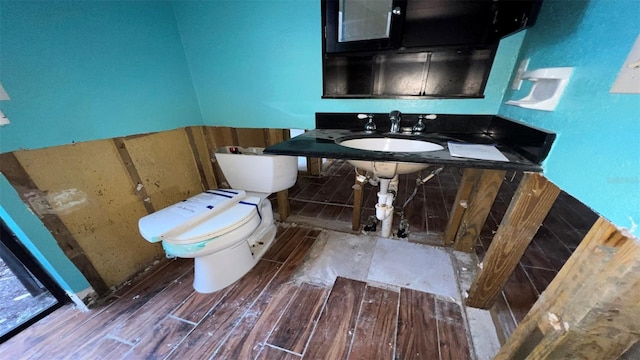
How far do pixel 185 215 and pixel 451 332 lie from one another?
1.45m

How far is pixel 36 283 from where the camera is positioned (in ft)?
3.69

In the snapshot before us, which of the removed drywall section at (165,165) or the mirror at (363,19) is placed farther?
the removed drywall section at (165,165)

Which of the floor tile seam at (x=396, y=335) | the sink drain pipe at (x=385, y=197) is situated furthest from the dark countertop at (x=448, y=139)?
the floor tile seam at (x=396, y=335)

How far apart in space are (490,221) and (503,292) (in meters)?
0.86

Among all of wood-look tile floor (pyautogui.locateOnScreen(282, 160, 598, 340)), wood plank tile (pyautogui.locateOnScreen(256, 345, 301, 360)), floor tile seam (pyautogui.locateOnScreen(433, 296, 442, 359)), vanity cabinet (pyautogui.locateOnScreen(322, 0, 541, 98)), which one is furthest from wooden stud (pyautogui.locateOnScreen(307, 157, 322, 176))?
wood plank tile (pyautogui.locateOnScreen(256, 345, 301, 360))

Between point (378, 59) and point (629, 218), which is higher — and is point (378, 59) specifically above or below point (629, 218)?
above

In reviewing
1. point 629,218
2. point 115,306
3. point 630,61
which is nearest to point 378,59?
point 630,61

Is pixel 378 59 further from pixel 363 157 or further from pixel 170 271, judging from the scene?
pixel 170 271

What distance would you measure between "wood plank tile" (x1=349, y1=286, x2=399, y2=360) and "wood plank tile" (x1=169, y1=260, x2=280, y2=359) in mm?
586

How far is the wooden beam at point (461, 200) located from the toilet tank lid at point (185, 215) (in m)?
1.40

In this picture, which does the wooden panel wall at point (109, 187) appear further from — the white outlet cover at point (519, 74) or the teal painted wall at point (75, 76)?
the white outlet cover at point (519, 74)

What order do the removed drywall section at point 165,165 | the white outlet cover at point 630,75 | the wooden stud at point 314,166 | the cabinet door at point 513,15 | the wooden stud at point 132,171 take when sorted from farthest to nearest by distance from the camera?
the wooden stud at point 314,166, the removed drywall section at point 165,165, the wooden stud at point 132,171, the cabinet door at point 513,15, the white outlet cover at point 630,75

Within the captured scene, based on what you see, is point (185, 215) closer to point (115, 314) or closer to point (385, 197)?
point (115, 314)

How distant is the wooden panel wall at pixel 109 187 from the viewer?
3.18 feet
